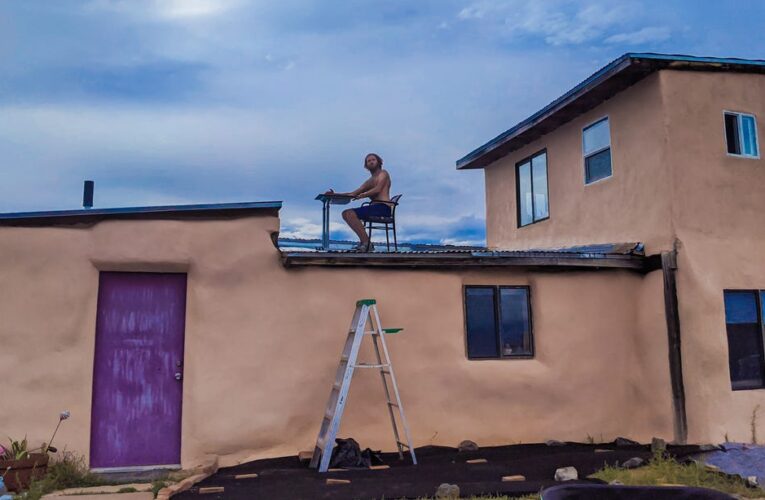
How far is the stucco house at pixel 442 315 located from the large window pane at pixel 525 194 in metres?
2.16

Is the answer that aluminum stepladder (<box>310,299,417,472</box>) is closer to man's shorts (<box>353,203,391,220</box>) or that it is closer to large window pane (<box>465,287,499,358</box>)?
large window pane (<box>465,287,499,358</box>)

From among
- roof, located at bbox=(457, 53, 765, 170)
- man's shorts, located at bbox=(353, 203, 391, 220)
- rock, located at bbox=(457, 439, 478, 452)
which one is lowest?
rock, located at bbox=(457, 439, 478, 452)

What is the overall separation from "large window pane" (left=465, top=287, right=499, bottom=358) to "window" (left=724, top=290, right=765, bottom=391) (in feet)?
11.1

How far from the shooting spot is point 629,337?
9.84 m

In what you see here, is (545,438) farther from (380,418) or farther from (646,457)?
(380,418)

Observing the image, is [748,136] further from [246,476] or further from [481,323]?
[246,476]

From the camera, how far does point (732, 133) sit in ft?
32.7

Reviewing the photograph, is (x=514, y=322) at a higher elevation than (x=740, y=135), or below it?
below

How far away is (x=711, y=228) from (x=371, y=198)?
5.01m

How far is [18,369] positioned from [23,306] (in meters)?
0.74

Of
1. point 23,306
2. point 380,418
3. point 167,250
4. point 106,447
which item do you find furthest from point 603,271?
point 23,306

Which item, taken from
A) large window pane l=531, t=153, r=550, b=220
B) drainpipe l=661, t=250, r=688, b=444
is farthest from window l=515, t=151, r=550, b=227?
drainpipe l=661, t=250, r=688, b=444

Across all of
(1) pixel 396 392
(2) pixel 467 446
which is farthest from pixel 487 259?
(2) pixel 467 446

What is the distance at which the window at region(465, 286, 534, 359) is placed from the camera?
30.3 feet
